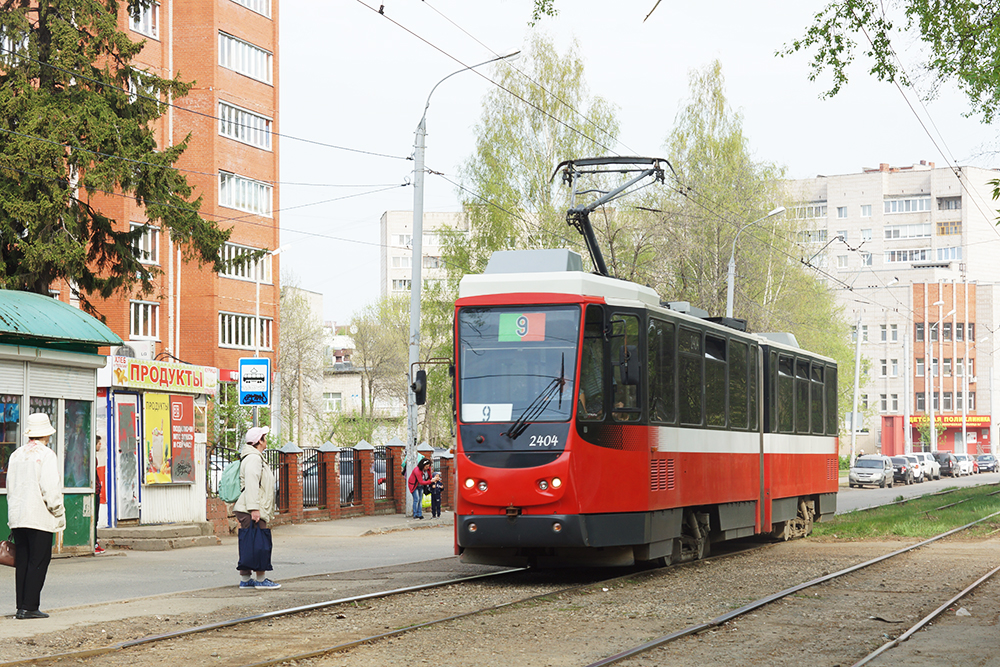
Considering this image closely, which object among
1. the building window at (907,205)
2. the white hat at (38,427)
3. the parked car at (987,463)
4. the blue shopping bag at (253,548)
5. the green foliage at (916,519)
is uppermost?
the building window at (907,205)

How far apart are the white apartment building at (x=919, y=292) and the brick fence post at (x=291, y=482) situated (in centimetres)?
6605

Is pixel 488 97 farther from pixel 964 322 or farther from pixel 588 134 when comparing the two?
pixel 964 322

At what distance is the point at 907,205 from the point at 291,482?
95396 mm

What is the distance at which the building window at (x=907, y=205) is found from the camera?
11169 cm

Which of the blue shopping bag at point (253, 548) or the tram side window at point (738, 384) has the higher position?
the tram side window at point (738, 384)

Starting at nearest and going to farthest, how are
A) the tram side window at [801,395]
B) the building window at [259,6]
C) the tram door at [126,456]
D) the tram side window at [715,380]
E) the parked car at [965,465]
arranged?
the tram side window at [715,380]
the tram door at [126,456]
the tram side window at [801,395]
the building window at [259,6]
the parked car at [965,465]

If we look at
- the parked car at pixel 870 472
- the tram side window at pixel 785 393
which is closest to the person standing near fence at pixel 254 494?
the tram side window at pixel 785 393

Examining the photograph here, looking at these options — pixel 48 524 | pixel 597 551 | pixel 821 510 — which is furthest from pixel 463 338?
pixel 821 510

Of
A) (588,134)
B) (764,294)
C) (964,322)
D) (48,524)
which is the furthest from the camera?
(964,322)

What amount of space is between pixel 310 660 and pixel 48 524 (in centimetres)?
371

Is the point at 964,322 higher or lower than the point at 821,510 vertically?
higher

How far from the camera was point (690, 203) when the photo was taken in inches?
1861

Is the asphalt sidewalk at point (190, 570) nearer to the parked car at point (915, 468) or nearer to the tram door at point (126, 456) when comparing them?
the tram door at point (126, 456)

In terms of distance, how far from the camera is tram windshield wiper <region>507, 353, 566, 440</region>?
1427 cm
